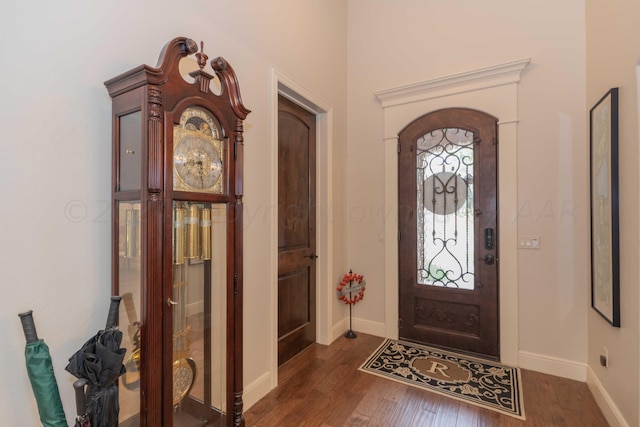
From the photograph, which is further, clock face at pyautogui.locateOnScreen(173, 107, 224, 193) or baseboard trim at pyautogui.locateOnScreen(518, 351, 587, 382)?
baseboard trim at pyautogui.locateOnScreen(518, 351, 587, 382)

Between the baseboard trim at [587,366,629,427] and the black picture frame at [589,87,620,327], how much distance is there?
1.77 feet

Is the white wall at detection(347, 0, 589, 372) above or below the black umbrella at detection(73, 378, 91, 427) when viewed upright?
above

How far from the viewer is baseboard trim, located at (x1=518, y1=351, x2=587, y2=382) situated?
8.35 feet

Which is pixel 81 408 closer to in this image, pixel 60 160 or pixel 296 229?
pixel 60 160

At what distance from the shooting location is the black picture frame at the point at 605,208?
Answer: 1.96 metres

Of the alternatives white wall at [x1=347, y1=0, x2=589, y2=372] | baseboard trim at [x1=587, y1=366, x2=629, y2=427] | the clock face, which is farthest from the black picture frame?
the clock face

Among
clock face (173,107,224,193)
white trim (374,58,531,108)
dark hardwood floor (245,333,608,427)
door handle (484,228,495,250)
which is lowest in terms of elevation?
dark hardwood floor (245,333,608,427)

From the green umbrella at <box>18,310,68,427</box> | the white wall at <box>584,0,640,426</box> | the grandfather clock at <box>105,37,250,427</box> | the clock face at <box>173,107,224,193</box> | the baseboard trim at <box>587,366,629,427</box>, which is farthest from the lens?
the baseboard trim at <box>587,366,629,427</box>

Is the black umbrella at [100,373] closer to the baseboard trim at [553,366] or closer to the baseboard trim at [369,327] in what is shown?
the baseboard trim at [369,327]

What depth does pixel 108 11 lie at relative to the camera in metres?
1.40

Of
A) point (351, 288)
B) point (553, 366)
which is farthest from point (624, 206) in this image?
point (351, 288)

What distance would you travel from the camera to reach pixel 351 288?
11.3ft

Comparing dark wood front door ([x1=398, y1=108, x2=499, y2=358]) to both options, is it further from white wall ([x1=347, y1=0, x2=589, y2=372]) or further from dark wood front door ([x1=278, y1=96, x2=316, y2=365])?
dark wood front door ([x1=278, y1=96, x2=316, y2=365])

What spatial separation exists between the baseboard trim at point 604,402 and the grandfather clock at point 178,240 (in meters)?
2.31
